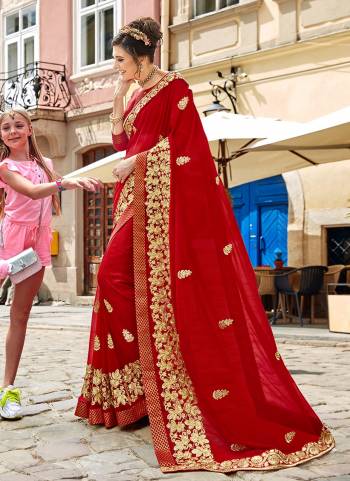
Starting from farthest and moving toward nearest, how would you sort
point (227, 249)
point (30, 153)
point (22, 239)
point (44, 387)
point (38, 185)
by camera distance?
1. point (44, 387)
2. point (30, 153)
3. point (22, 239)
4. point (38, 185)
5. point (227, 249)

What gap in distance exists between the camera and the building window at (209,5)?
1487 centimetres

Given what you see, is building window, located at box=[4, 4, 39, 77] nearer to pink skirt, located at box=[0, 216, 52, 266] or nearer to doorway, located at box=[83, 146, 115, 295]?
doorway, located at box=[83, 146, 115, 295]

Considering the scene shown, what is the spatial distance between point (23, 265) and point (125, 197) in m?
0.73

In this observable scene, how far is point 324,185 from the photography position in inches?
518

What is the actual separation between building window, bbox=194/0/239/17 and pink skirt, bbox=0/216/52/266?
11036 millimetres

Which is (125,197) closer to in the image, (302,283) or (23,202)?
(23,202)

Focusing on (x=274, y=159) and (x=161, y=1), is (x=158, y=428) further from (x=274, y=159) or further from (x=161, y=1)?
(x=161, y=1)

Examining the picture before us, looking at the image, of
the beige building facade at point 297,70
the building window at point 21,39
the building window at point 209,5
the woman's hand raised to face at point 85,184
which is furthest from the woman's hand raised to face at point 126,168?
the building window at point 21,39

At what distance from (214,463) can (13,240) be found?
1.77 meters

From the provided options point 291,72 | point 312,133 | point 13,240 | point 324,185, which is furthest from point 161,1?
point 13,240

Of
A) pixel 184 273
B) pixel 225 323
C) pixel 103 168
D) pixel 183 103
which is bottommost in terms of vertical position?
pixel 225 323

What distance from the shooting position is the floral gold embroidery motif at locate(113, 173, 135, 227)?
410cm

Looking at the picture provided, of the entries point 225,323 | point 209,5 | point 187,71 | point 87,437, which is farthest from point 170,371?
point 209,5

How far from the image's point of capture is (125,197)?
13.6ft
